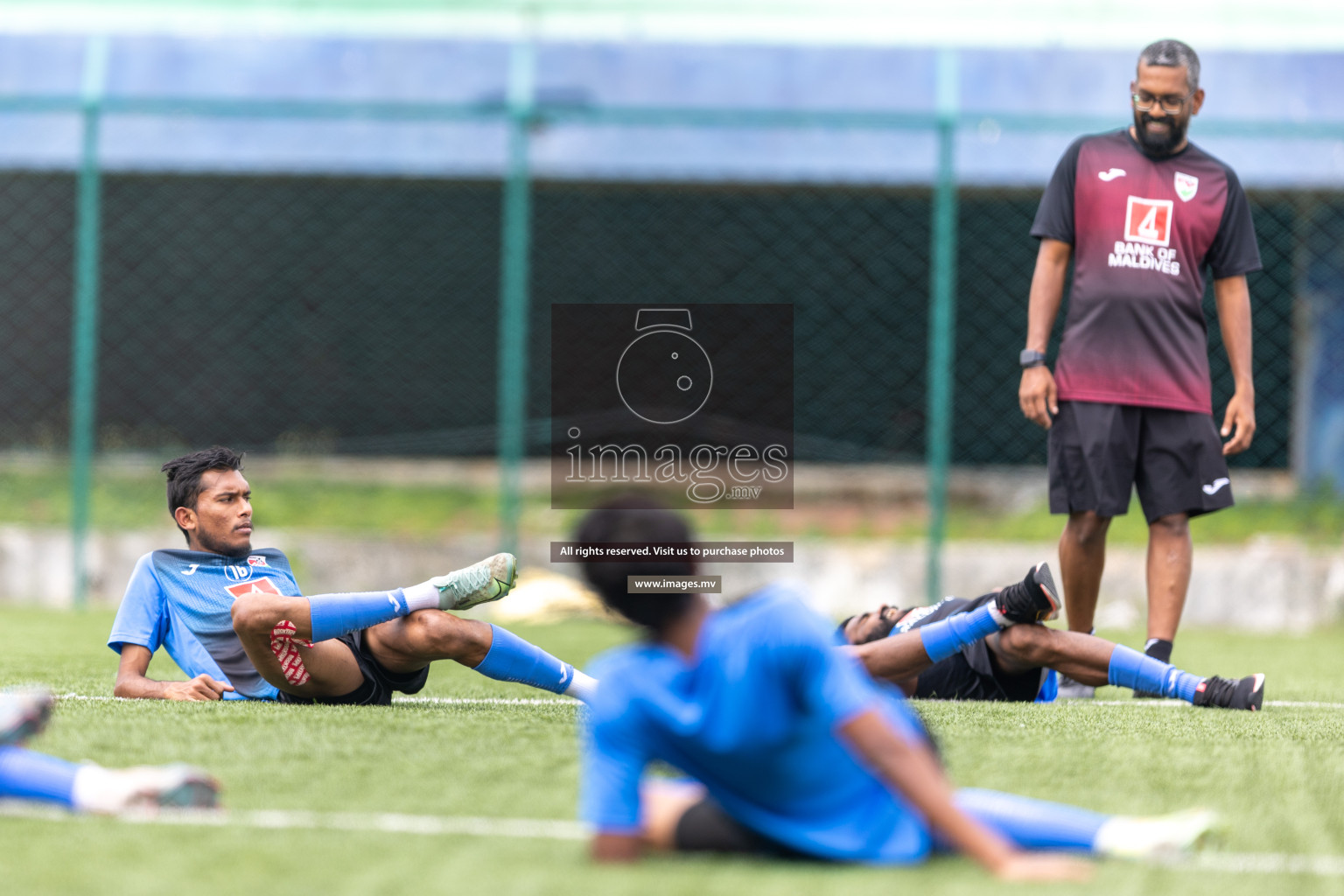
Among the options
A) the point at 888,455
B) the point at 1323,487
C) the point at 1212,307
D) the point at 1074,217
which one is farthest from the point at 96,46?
the point at 1323,487

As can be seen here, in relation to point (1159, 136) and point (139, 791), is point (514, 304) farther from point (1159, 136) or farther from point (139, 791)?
point (139, 791)

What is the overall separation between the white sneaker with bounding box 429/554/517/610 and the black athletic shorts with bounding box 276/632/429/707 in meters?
0.37

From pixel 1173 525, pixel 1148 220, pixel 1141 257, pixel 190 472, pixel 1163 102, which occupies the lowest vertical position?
pixel 1173 525

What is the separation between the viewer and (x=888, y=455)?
10062mm

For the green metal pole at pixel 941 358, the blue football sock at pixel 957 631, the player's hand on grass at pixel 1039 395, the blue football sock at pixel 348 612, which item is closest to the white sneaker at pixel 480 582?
the blue football sock at pixel 348 612

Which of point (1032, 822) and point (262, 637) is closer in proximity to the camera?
point (1032, 822)

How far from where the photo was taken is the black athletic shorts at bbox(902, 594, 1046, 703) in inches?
181

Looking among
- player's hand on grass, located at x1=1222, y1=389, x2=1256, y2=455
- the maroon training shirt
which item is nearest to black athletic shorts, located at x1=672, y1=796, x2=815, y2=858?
the maroon training shirt

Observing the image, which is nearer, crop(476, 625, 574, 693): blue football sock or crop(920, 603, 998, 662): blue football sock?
crop(476, 625, 574, 693): blue football sock

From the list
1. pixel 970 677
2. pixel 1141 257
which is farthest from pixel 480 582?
pixel 1141 257

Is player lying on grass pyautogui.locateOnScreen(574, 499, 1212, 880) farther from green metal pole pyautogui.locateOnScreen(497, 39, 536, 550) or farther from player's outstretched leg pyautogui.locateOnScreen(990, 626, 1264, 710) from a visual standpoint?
green metal pole pyautogui.locateOnScreen(497, 39, 536, 550)

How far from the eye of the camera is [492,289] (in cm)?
1105

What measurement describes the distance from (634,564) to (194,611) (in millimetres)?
2410

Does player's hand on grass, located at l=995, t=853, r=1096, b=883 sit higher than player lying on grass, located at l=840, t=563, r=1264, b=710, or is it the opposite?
player's hand on grass, located at l=995, t=853, r=1096, b=883
